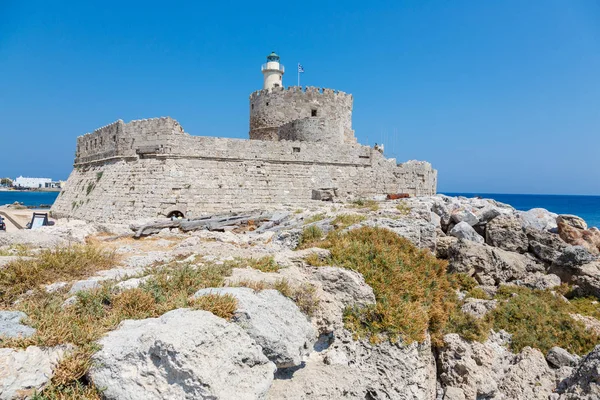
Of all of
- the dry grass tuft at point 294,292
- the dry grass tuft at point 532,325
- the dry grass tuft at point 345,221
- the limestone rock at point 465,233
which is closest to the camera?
the dry grass tuft at point 294,292

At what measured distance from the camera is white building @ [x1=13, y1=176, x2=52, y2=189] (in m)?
188

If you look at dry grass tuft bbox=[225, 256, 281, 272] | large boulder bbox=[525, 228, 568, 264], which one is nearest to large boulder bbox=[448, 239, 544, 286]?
large boulder bbox=[525, 228, 568, 264]

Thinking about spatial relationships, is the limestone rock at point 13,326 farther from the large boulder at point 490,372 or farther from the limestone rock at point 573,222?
the limestone rock at point 573,222

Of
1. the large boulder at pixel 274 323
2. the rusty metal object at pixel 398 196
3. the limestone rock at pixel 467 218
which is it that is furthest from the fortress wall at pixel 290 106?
the large boulder at pixel 274 323

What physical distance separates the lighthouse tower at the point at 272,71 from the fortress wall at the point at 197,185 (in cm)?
1257

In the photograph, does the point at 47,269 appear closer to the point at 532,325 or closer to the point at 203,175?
the point at 532,325

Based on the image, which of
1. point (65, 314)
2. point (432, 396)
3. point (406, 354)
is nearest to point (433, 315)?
point (432, 396)

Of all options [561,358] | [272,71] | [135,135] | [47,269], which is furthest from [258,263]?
[272,71]

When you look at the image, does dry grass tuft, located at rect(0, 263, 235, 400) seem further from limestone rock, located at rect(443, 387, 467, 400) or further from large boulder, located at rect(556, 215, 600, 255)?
large boulder, located at rect(556, 215, 600, 255)

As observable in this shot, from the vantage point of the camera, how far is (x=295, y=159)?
19.1 m

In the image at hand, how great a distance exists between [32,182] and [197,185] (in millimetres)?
217506

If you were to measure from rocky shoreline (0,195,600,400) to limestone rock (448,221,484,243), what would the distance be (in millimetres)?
2513

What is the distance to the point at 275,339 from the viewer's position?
141 inches

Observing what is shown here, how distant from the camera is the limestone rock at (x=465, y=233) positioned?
1251 centimetres
